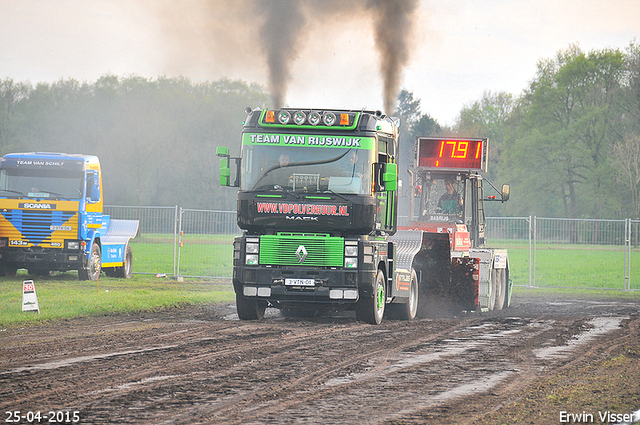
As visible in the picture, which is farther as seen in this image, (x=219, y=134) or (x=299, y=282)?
(x=219, y=134)

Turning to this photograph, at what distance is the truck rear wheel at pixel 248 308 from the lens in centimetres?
1469

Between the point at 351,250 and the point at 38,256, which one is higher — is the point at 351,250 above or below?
above

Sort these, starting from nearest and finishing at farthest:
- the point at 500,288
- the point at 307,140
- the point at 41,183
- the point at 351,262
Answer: the point at 351,262 → the point at 307,140 → the point at 500,288 → the point at 41,183

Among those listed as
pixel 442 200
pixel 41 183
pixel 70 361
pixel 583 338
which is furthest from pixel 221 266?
pixel 70 361

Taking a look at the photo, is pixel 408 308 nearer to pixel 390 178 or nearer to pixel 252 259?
pixel 390 178

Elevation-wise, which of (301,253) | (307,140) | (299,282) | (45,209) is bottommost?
(299,282)

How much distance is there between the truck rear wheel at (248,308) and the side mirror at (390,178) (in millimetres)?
3187

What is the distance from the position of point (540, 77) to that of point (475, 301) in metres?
50.6

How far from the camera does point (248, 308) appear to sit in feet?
48.7

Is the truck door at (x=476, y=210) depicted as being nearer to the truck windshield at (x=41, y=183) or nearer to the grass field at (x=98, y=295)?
the grass field at (x=98, y=295)

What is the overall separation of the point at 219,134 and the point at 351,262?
54210 millimetres

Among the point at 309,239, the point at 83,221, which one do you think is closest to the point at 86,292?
Answer: the point at 83,221

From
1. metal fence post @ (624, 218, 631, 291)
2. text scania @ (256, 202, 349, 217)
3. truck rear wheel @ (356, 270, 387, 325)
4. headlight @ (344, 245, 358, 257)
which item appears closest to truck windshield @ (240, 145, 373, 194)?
text scania @ (256, 202, 349, 217)

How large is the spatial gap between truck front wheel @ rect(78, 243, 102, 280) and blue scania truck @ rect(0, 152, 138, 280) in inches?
17.2
